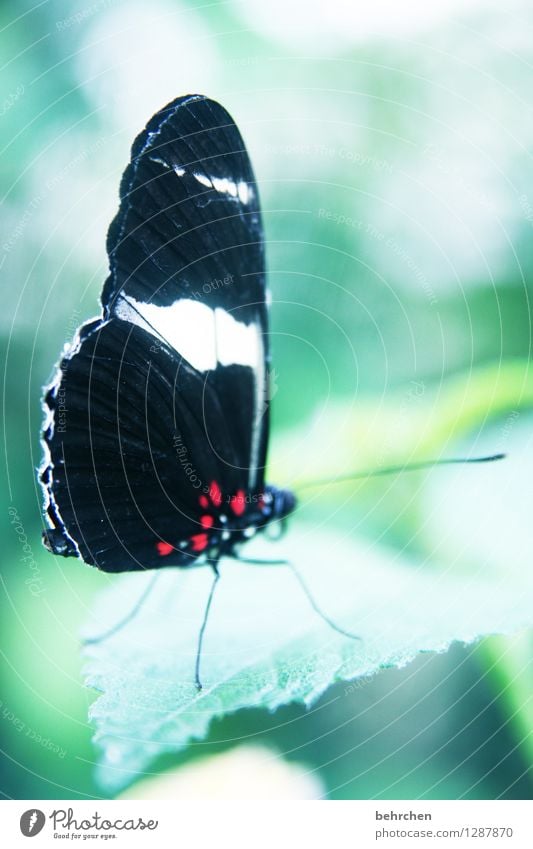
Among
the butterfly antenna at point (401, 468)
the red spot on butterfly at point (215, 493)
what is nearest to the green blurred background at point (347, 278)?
the butterfly antenna at point (401, 468)

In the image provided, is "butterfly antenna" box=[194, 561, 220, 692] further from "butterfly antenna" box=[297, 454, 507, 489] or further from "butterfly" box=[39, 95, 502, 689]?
"butterfly antenna" box=[297, 454, 507, 489]

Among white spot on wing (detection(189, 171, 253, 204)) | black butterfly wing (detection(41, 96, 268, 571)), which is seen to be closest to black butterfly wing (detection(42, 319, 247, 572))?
black butterfly wing (detection(41, 96, 268, 571))

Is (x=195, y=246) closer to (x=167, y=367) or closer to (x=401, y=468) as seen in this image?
(x=167, y=367)

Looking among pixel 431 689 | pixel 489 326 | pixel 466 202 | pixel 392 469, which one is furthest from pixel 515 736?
pixel 466 202

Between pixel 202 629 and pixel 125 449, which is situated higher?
pixel 125 449

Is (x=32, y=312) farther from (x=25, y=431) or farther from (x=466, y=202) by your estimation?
(x=466, y=202)

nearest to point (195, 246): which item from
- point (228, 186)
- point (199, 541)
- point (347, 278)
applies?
point (228, 186)
